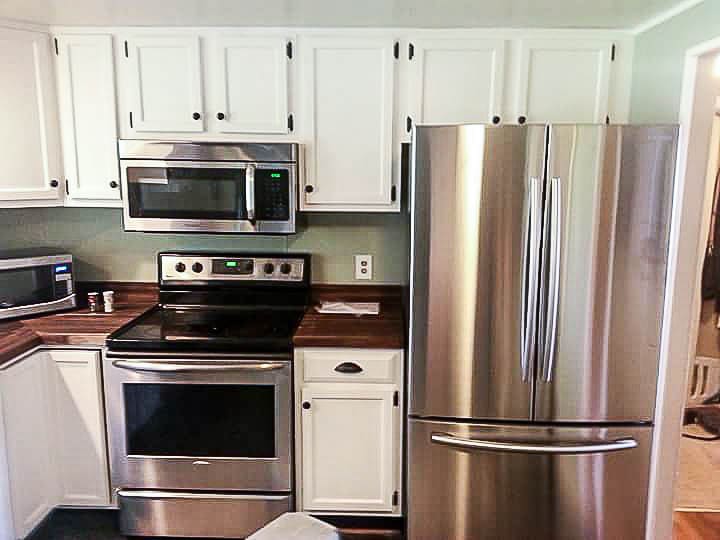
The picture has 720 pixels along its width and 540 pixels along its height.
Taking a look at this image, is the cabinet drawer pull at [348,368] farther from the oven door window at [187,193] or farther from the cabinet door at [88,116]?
the cabinet door at [88,116]

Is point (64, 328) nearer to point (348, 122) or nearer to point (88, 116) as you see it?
point (88, 116)

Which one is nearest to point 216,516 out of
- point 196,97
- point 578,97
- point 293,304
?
point 293,304

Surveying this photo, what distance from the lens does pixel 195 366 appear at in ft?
7.27

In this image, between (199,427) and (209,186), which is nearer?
(199,427)

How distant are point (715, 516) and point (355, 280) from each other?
2037 millimetres

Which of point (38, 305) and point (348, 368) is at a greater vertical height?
point (38, 305)

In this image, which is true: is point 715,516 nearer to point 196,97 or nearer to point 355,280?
point 355,280

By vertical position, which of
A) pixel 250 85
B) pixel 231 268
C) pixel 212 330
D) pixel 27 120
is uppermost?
pixel 250 85

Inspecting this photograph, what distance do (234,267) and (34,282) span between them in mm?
887

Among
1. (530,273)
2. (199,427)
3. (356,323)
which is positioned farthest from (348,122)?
(199,427)

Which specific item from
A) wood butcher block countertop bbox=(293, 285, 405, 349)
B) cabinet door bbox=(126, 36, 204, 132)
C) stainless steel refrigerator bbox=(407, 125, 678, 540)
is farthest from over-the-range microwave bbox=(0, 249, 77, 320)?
stainless steel refrigerator bbox=(407, 125, 678, 540)

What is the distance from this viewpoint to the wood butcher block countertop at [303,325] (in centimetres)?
224

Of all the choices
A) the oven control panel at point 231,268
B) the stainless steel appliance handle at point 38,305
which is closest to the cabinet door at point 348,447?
the oven control panel at point 231,268

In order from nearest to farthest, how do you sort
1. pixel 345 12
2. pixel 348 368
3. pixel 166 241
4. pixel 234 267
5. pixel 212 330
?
pixel 345 12
pixel 348 368
pixel 212 330
pixel 234 267
pixel 166 241
